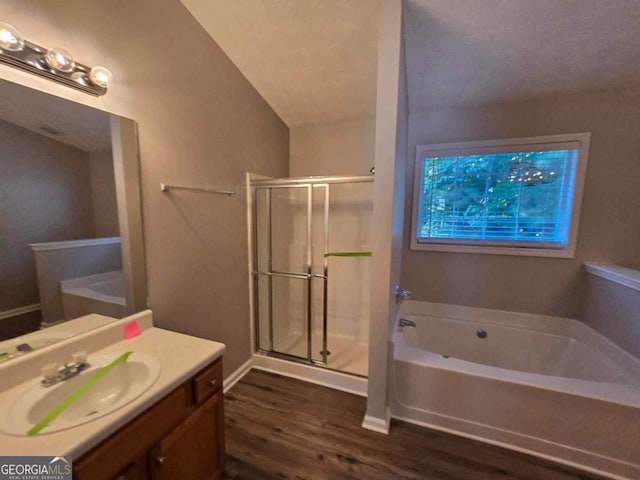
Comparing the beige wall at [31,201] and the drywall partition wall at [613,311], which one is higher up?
the beige wall at [31,201]

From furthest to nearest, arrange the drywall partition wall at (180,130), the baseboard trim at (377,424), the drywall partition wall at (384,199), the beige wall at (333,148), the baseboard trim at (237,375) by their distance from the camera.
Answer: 1. the beige wall at (333,148)
2. the baseboard trim at (237,375)
3. the baseboard trim at (377,424)
4. the drywall partition wall at (384,199)
5. the drywall partition wall at (180,130)

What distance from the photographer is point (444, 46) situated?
5.84ft

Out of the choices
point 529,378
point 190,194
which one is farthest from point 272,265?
point 529,378

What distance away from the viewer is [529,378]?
1.62 m

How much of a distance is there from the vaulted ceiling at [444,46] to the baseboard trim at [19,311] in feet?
6.07

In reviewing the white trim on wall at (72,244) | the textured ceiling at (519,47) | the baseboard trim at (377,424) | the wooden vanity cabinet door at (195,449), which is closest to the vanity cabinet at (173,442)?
the wooden vanity cabinet door at (195,449)

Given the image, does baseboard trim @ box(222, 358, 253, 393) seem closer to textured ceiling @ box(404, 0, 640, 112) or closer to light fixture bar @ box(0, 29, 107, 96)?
light fixture bar @ box(0, 29, 107, 96)

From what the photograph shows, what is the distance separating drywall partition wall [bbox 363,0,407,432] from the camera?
1452 millimetres

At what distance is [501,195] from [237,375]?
112 inches

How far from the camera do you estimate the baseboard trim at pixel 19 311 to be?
1012 mm

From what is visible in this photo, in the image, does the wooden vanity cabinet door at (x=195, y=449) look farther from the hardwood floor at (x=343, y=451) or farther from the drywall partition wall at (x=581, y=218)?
the drywall partition wall at (x=581, y=218)

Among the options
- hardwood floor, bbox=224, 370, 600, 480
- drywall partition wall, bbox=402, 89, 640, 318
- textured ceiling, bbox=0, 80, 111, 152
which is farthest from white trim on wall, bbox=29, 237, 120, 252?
drywall partition wall, bbox=402, 89, 640, 318

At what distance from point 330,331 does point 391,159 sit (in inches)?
83.5

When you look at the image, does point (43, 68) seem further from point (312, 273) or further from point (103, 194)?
point (312, 273)
